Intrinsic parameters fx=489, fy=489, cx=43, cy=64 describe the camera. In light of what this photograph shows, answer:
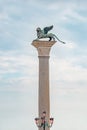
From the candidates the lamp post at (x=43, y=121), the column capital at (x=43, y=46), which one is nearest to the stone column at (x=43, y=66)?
the column capital at (x=43, y=46)

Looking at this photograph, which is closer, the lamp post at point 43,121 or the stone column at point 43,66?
the lamp post at point 43,121

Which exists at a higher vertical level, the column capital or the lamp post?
the column capital

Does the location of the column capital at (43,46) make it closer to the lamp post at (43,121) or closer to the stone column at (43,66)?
the stone column at (43,66)

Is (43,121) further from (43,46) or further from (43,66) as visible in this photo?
(43,46)

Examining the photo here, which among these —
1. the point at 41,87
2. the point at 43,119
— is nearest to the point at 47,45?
the point at 41,87

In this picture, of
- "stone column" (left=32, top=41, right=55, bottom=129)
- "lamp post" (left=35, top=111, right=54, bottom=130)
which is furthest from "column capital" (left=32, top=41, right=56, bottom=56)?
"lamp post" (left=35, top=111, right=54, bottom=130)

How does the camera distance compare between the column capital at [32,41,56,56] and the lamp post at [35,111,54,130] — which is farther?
the column capital at [32,41,56,56]

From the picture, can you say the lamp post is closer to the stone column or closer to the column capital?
the stone column

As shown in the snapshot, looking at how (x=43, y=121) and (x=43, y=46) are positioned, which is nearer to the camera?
(x=43, y=121)

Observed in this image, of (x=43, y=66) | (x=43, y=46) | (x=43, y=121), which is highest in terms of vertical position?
(x=43, y=46)

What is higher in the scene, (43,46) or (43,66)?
(43,46)

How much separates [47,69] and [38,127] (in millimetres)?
4331

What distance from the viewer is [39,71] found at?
36000mm

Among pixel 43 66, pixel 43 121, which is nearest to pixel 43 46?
pixel 43 66
